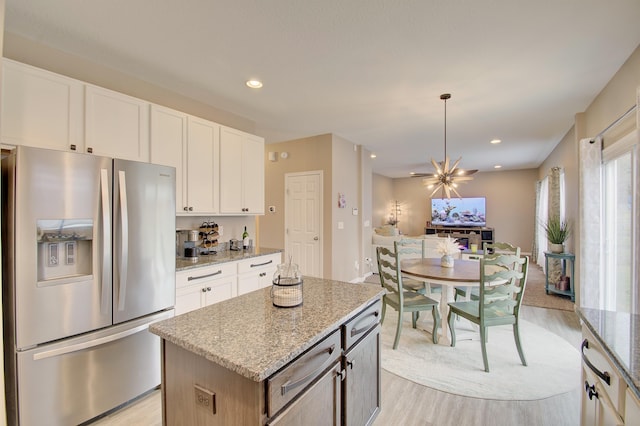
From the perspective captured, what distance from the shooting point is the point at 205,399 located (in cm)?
107

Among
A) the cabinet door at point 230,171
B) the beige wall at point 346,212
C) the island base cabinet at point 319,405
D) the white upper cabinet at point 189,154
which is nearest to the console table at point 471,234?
the beige wall at point 346,212

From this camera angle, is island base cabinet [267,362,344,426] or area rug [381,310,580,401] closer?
island base cabinet [267,362,344,426]

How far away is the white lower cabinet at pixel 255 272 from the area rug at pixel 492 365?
1.47 m

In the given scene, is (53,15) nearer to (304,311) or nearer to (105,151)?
(105,151)

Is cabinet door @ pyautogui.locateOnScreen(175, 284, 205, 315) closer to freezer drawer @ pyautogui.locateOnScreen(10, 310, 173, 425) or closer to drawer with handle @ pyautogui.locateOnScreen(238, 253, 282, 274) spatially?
freezer drawer @ pyautogui.locateOnScreen(10, 310, 173, 425)

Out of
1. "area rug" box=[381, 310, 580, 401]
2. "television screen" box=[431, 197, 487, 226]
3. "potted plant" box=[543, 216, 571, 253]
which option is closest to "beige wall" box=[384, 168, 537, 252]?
"television screen" box=[431, 197, 487, 226]

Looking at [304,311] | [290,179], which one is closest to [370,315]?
[304,311]

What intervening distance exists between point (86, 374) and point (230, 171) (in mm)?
2128

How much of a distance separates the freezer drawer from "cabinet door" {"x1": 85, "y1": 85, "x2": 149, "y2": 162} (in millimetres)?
1347

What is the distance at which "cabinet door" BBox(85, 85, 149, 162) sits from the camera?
2182mm

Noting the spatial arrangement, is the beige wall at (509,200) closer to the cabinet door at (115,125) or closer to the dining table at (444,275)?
the dining table at (444,275)

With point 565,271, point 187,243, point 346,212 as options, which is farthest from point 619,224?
point 187,243

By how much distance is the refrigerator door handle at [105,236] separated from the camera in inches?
73.1

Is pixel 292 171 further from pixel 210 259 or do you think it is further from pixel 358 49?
pixel 358 49
